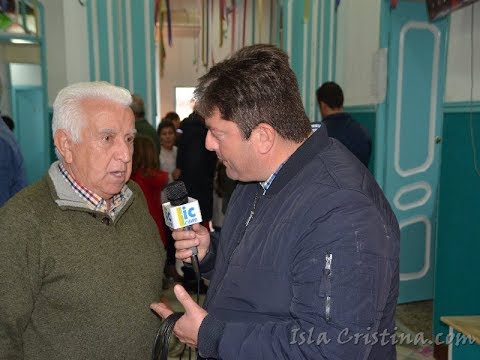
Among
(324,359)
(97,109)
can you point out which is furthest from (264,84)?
(324,359)

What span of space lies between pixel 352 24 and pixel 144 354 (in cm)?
398

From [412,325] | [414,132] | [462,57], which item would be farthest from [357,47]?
[412,325]

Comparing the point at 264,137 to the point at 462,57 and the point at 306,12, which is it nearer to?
the point at 462,57

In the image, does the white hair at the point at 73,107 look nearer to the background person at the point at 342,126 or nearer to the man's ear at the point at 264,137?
the man's ear at the point at 264,137

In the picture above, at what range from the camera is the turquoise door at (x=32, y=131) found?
465cm

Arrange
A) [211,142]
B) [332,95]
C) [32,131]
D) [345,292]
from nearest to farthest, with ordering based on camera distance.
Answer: [345,292] < [211,142] < [332,95] < [32,131]

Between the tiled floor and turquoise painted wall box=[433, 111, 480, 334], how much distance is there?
0.86 feet

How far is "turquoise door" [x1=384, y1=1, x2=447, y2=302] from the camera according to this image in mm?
3803

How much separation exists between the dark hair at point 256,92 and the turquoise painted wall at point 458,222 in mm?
1840

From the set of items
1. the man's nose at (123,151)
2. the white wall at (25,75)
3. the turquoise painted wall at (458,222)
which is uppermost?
the white wall at (25,75)

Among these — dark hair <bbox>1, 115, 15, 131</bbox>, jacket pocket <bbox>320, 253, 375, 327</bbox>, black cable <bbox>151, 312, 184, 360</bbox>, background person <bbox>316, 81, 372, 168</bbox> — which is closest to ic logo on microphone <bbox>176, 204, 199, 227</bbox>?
black cable <bbox>151, 312, 184, 360</bbox>

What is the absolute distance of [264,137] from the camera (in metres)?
1.18

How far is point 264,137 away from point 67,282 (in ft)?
2.19

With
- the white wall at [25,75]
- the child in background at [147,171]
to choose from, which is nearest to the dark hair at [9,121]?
the white wall at [25,75]
